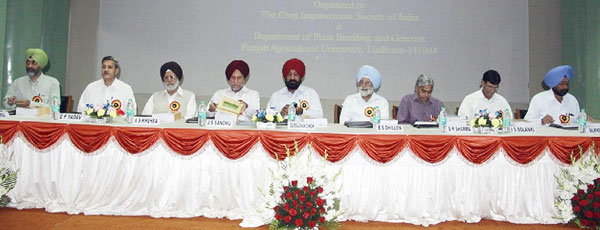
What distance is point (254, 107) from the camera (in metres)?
5.35

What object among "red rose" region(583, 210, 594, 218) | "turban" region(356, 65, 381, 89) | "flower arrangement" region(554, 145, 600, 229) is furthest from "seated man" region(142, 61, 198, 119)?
"red rose" region(583, 210, 594, 218)

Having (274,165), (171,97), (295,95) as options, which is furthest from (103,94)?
(274,165)

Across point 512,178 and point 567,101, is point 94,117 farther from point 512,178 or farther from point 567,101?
point 567,101

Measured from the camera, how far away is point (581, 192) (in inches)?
142

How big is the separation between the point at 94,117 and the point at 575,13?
686cm

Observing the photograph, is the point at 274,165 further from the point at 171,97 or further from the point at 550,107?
the point at 550,107

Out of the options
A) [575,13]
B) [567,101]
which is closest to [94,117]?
[567,101]

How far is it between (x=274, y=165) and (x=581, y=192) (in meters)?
2.66

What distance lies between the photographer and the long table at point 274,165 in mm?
3703

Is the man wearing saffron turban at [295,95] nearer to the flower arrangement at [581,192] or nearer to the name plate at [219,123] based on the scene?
the name plate at [219,123]

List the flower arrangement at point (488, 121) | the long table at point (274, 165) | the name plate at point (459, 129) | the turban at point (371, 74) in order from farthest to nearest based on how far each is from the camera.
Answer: the turban at point (371, 74), the name plate at point (459, 129), the flower arrangement at point (488, 121), the long table at point (274, 165)

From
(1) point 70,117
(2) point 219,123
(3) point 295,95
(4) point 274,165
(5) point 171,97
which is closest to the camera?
(4) point 274,165

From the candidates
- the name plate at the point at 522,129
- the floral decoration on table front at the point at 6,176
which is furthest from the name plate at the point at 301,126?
the floral decoration on table front at the point at 6,176

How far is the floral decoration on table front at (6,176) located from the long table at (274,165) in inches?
5.9
